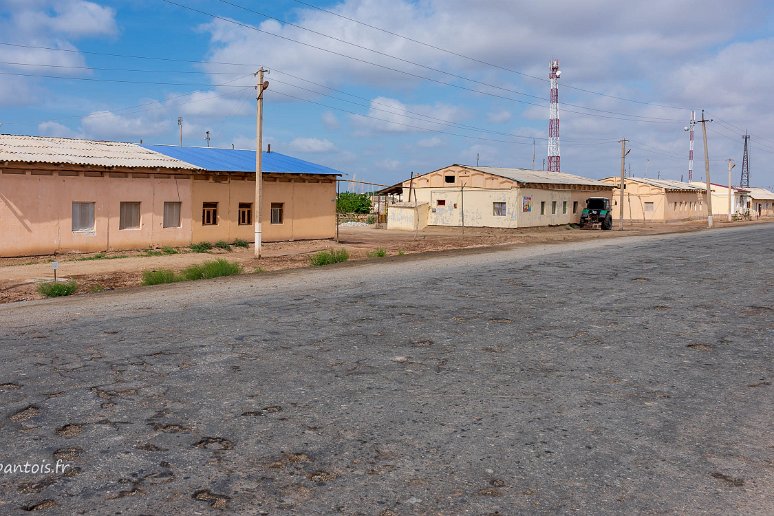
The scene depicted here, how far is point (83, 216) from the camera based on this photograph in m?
25.1

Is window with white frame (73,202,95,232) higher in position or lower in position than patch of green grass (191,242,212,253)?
higher

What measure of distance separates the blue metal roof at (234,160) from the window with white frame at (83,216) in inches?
203

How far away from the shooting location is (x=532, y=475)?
4.75 m

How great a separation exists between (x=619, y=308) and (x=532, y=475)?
7.41 metres

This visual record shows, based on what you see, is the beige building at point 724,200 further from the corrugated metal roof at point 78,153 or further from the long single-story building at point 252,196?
the corrugated metal roof at point 78,153

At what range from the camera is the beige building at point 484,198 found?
4684cm

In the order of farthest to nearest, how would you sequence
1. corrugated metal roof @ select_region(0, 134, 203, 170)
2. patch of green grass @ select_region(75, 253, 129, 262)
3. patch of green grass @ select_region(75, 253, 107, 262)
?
corrugated metal roof @ select_region(0, 134, 203, 170) < patch of green grass @ select_region(75, 253, 129, 262) < patch of green grass @ select_region(75, 253, 107, 262)

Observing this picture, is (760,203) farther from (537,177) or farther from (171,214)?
(171,214)

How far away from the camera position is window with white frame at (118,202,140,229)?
26.3m

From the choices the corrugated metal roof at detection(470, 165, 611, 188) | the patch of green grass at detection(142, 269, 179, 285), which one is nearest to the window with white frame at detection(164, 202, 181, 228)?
the patch of green grass at detection(142, 269, 179, 285)

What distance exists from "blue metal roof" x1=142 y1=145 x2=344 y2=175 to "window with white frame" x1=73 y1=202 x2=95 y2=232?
16.9 feet

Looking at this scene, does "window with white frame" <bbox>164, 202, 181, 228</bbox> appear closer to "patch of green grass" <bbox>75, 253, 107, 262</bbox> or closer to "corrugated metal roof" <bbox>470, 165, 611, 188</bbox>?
"patch of green grass" <bbox>75, 253, 107, 262</bbox>

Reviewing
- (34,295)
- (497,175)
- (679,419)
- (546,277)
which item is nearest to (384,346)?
(679,419)

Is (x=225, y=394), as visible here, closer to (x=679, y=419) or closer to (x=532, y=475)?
(x=532, y=475)
